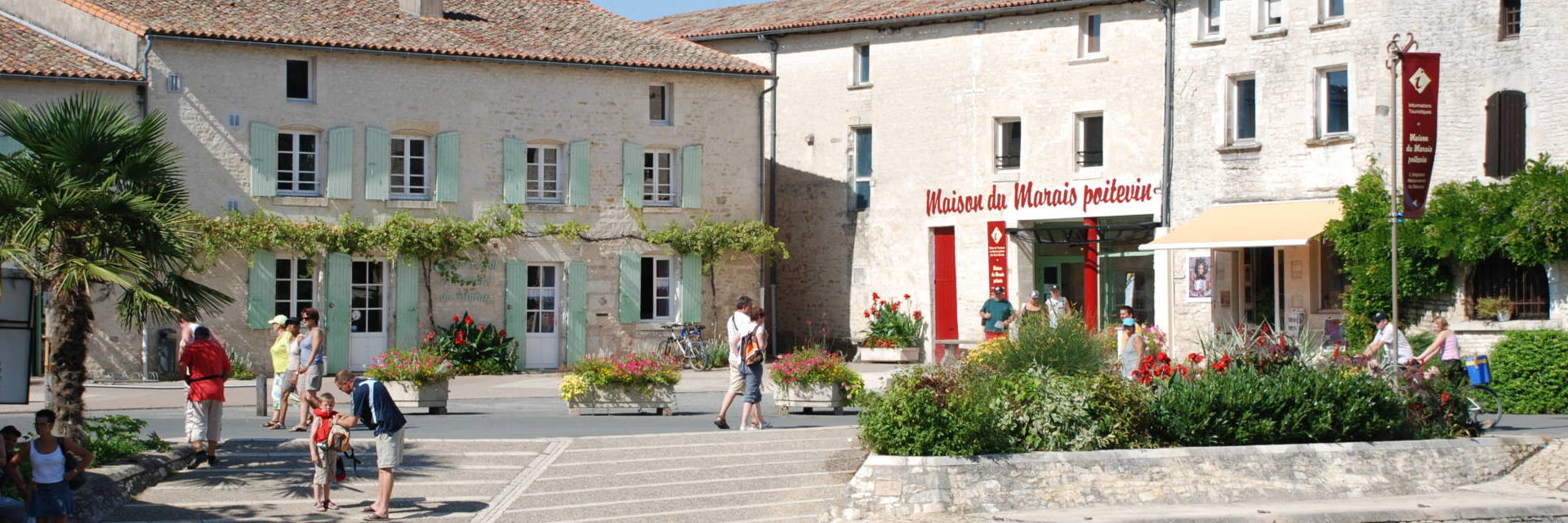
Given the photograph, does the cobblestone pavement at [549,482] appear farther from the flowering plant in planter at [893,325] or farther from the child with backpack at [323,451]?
the flowering plant in planter at [893,325]

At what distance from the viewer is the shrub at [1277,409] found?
16.8 meters

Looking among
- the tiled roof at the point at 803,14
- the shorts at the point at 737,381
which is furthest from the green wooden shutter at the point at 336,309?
the shorts at the point at 737,381

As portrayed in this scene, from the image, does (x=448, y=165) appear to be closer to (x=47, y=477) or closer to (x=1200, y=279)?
(x=1200, y=279)

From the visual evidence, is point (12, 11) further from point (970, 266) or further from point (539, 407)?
point (970, 266)

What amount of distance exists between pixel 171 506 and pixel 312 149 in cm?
1531

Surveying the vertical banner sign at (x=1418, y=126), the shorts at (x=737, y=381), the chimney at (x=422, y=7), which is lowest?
the shorts at (x=737, y=381)

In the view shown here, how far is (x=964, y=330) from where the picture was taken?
1284 inches

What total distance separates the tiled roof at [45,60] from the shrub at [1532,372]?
20.4 meters

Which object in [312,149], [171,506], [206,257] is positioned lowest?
[171,506]

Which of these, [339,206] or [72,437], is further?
[339,206]

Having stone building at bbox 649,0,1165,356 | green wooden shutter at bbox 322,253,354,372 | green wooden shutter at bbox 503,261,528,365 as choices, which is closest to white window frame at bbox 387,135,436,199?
green wooden shutter at bbox 322,253,354,372

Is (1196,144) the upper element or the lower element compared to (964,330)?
upper

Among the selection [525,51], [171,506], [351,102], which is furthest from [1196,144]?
[171,506]

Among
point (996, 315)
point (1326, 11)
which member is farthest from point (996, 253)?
point (1326, 11)
